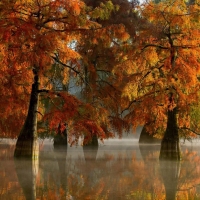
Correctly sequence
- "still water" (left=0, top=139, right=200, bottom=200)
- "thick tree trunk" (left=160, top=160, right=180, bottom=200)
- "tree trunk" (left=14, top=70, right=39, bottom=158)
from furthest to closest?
"tree trunk" (left=14, top=70, right=39, bottom=158) < "thick tree trunk" (left=160, top=160, right=180, bottom=200) < "still water" (left=0, top=139, right=200, bottom=200)

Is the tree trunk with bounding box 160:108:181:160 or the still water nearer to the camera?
the still water

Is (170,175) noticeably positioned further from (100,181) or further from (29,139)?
(29,139)

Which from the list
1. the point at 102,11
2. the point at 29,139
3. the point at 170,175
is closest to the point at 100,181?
the point at 170,175

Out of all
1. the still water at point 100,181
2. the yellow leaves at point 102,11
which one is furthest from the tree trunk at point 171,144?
the yellow leaves at point 102,11

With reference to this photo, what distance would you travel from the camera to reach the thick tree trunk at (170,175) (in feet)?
24.2

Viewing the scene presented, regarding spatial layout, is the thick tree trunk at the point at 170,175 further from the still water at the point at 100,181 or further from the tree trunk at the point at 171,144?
the tree trunk at the point at 171,144

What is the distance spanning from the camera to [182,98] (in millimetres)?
13133

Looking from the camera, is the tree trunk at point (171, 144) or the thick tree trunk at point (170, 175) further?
the tree trunk at point (171, 144)

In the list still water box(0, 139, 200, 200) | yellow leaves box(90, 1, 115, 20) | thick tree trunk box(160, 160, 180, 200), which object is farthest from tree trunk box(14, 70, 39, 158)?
thick tree trunk box(160, 160, 180, 200)

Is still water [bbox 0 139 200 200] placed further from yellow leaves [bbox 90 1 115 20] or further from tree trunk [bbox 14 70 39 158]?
yellow leaves [bbox 90 1 115 20]

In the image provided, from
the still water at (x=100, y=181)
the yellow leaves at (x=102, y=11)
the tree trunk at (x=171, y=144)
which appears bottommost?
the still water at (x=100, y=181)

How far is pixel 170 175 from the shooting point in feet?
32.1

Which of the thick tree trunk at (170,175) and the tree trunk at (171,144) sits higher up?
the tree trunk at (171,144)

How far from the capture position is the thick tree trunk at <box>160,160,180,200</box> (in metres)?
7.38
